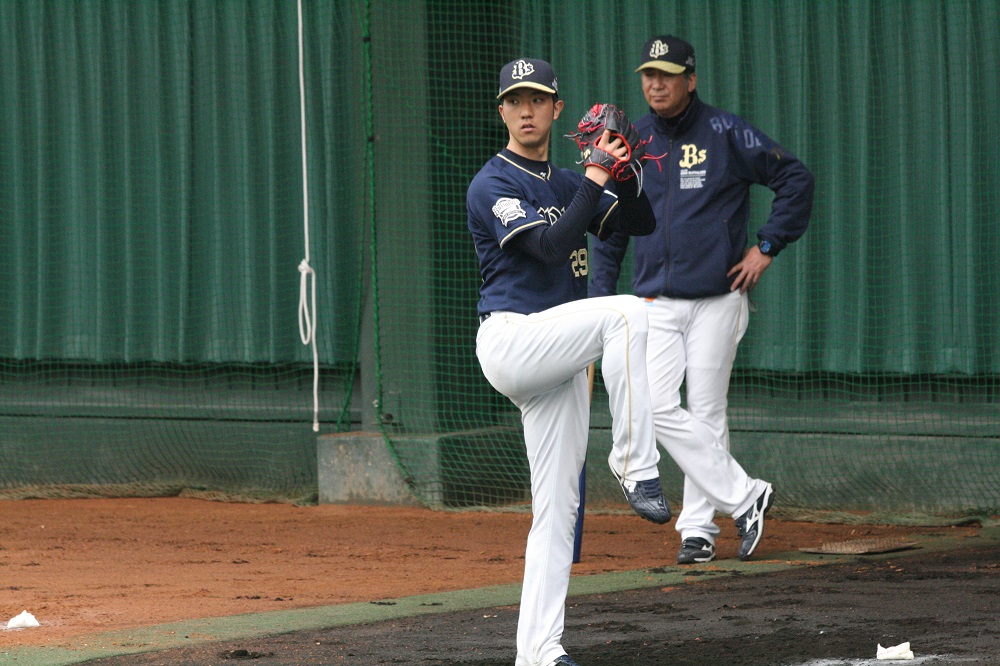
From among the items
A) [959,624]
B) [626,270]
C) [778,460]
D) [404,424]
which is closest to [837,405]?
[778,460]

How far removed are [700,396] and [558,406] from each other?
257 centimetres

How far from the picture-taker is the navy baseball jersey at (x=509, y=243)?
17.4ft

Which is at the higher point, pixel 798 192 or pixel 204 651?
pixel 798 192

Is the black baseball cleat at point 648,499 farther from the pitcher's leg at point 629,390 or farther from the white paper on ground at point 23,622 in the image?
the white paper on ground at point 23,622

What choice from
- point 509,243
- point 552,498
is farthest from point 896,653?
point 509,243

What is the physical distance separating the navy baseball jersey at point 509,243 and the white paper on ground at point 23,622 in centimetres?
263

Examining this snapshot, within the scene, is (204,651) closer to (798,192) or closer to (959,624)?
(959,624)

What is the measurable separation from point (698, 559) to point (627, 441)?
2.83 metres

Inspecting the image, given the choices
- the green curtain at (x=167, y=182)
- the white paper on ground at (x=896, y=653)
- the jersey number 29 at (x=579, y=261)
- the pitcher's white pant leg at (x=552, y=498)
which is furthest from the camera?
the green curtain at (x=167, y=182)

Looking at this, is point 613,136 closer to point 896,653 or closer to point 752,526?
point 896,653

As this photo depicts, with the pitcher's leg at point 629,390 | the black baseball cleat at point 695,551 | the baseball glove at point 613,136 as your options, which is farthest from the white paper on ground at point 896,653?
the black baseball cleat at point 695,551

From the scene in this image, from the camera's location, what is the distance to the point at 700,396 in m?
7.76

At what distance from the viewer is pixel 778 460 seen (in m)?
9.57

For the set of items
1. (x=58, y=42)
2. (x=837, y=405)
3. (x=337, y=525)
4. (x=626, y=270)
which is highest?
(x=58, y=42)
